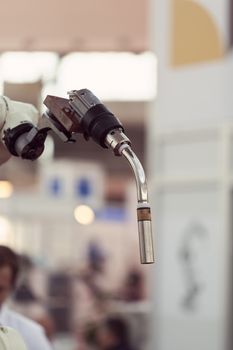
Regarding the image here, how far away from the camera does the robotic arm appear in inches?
100

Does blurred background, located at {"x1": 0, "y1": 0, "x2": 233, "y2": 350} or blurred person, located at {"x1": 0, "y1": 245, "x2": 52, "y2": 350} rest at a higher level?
blurred background, located at {"x1": 0, "y1": 0, "x2": 233, "y2": 350}

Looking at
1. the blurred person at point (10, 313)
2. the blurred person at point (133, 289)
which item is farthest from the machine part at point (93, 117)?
the blurred person at point (133, 289)

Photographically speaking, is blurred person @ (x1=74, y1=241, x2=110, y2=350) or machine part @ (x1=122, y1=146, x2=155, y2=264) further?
blurred person @ (x1=74, y1=241, x2=110, y2=350)

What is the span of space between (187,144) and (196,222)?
641mm

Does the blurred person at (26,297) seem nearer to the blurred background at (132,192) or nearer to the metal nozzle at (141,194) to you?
the blurred background at (132,192)

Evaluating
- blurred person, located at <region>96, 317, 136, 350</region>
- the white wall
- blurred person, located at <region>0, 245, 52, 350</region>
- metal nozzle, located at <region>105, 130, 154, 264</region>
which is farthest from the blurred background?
metal nozzle, located at <region>105, 130, 154, 264</region>

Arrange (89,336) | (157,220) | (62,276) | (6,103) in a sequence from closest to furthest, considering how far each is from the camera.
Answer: (6,103)
(157,220)
(89,336)
(62,276)

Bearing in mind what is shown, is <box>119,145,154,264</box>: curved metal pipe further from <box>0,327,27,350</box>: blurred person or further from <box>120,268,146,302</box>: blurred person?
<box>120,268,146,302</box>: blurred person

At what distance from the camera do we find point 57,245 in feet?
50.7

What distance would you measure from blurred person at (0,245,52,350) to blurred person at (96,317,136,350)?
5156 mm

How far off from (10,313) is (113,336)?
17.8 feet

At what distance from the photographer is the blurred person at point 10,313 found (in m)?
4.76

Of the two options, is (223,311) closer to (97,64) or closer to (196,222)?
(196,222)

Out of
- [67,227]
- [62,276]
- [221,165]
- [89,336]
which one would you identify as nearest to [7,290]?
[221,165]
